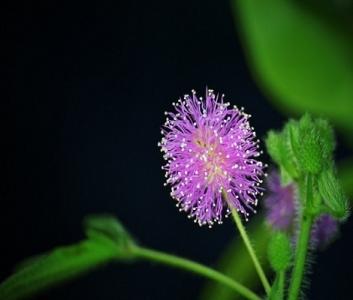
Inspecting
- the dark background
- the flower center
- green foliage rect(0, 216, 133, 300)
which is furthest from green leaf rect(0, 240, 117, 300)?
the dark background

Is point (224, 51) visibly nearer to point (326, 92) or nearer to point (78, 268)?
point (326, 92)

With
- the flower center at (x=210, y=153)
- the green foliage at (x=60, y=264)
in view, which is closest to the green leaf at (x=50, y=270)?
the green foliage at (x=60, y=264)

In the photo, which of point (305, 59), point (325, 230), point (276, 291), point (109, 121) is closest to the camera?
point (276, 291)

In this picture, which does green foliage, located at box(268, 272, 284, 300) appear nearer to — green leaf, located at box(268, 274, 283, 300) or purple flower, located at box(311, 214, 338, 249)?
green leaf, located at box(268, 274, 283, 300)


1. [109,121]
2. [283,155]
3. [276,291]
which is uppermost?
[109,121]

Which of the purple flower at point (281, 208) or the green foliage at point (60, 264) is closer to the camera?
the green foliage at point (60, 264)

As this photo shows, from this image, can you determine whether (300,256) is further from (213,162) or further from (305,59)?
(305,59)

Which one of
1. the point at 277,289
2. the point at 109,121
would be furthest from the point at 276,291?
the point at 109,121

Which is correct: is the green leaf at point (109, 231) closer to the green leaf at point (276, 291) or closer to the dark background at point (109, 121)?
the green leaf at point (276, 291)
